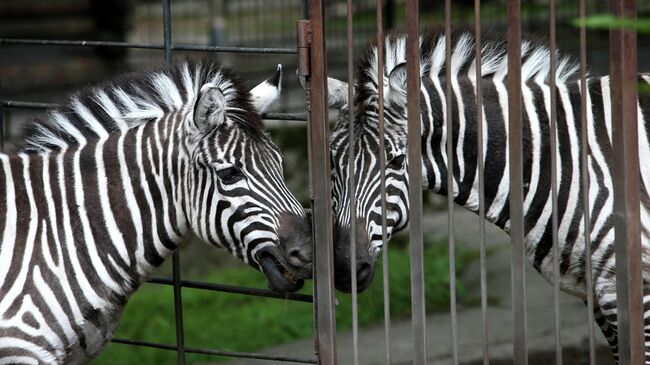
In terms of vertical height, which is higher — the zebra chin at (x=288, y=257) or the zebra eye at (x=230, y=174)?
the zebra eye at (x=230, y=174)

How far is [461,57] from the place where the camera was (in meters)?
4.34

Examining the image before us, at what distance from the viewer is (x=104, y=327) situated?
13.1ft

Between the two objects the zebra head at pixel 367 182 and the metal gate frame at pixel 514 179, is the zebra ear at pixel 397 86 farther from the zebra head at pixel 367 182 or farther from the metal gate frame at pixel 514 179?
the metal gate frame at pixel 514 179

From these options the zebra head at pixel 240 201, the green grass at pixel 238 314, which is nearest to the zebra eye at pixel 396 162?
the zebra head at pixel 240 201

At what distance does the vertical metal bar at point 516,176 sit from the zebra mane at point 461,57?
0.80 meters

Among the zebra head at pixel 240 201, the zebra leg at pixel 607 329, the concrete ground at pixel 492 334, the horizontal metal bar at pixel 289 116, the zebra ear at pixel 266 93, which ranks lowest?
the concrete ground at pixel 492 334

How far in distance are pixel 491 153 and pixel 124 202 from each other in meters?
1.66

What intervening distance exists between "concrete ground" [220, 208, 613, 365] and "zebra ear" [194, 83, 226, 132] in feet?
10.2

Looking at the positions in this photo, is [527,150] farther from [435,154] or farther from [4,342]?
[4,342]

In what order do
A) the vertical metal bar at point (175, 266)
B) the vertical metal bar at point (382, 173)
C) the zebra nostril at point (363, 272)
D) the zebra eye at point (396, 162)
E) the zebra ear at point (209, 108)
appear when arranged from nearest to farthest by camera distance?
1. the vertical metal bar at point (382, 173)
2. the zebra ear at point (209, 108)
3. the zebra nostril at point (363, 272)
4. the zebra eye at point (396, 162)
5. the vertical metal bar at point (175, 266)

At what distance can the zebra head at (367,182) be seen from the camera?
4062mm

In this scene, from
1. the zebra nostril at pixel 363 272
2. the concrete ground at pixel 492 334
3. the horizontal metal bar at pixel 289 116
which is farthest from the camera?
the concrete ground at pixel 492 334

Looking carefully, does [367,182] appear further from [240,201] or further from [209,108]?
[209,108]

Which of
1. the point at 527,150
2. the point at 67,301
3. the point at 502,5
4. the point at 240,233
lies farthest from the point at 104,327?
the point at 502,5
